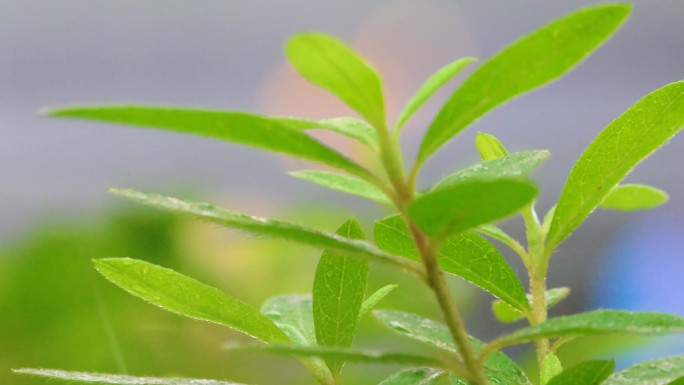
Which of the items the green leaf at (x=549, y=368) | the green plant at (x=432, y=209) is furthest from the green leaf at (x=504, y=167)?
the green leaf at (x=549, y=368)

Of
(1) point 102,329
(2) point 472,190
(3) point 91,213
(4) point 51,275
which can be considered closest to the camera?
(2) point 472,190

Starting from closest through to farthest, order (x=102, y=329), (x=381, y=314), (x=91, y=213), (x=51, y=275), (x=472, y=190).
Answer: (x=472, y=190) → (x=381, y=314) → (x=102, y=329) → (x=51, y=275) → (x=91, y=213)

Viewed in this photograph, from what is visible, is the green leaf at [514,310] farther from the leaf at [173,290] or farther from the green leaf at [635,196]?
the leaf at [173,290]

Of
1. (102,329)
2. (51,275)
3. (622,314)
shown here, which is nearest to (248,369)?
(102,329)

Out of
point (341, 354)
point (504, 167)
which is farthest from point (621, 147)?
point (341, 354)

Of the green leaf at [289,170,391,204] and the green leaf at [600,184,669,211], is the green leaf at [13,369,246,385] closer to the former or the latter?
the green leaf at [289,170,391,204]

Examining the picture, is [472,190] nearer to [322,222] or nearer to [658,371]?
[658,371]

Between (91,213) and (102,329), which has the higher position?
(91,213)

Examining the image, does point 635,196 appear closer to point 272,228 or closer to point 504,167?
point 504,167
